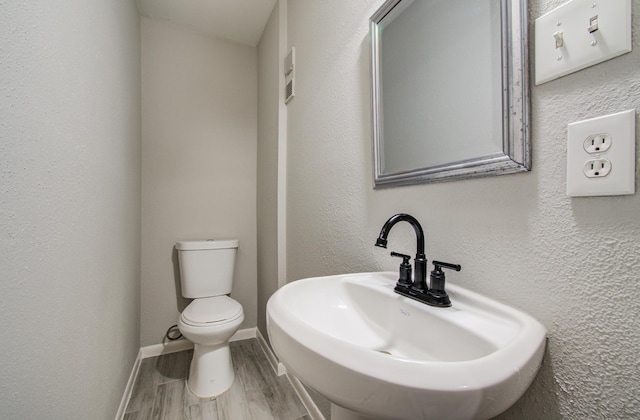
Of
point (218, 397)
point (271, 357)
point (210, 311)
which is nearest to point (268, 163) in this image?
point (210, 311)

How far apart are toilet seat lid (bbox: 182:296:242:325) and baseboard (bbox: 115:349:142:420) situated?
16.8 inches

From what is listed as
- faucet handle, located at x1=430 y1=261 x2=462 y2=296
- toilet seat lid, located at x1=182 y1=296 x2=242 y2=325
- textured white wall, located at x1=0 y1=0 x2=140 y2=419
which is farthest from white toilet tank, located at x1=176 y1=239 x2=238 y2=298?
faucet handle, located at x1=430 y1=261 x2=462 y2=296

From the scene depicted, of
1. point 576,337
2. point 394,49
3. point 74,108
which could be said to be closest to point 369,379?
point 576,337

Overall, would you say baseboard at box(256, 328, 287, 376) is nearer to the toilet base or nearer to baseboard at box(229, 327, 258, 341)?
baseboard at box(229, 327, 258, 341)

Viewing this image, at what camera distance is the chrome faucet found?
58 cm

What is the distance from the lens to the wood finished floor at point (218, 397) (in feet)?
4.18

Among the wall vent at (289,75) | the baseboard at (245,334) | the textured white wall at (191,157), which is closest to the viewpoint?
the wall vent at (289,75)

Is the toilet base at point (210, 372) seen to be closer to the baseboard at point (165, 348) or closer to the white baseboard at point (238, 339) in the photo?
the white baseboard at point (238, 339)

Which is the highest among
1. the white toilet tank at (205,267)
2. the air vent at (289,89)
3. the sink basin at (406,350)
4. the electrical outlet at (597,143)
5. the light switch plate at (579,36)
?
the air vent at (289,89)

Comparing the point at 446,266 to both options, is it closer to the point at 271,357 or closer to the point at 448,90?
the point at 448,90

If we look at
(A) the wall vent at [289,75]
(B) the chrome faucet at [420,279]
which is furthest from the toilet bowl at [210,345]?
(A) the wall vent at [289,75]

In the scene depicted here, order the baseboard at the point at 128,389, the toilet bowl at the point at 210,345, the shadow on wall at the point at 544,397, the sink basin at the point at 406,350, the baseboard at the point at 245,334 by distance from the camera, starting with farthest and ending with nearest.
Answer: the baseboard at the point at 245,334 < the toilet bowl at the point at 210,345 < the baseboard at the point at 128,389 < the shadow on wall at the point at 544,397 < the sink basin at the point at 406,350

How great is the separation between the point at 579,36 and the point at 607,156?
20 centimetres

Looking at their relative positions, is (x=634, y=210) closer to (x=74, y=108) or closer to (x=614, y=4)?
(x=614, y=4)
